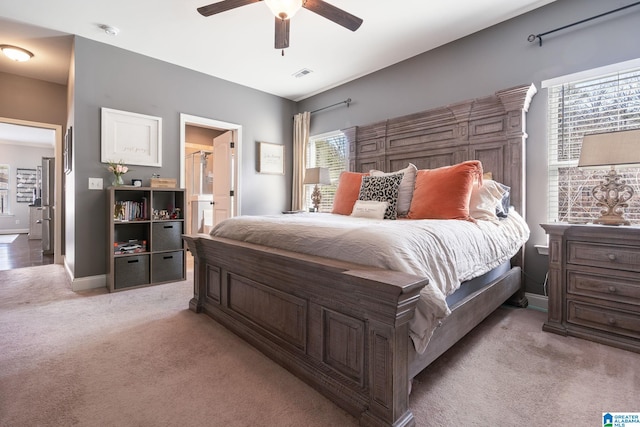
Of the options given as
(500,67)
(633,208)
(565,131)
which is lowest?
(633,208)

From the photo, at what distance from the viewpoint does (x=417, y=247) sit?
1.35m

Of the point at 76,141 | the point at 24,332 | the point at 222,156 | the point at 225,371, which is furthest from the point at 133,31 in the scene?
the point at 225,371

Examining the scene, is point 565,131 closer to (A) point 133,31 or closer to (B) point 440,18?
(B) point 440,18

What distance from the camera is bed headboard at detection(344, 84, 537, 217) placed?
270cm

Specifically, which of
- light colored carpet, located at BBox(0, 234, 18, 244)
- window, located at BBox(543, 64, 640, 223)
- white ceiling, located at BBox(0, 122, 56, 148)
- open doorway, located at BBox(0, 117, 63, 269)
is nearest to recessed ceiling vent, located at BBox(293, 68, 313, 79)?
window, located at BBox(543, 64, 640, 223)

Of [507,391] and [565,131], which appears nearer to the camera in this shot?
[507,391]

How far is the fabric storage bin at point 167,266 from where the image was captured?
338 cm

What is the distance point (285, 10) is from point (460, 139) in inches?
81.4

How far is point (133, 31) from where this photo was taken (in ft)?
10.1

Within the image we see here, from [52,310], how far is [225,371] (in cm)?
199

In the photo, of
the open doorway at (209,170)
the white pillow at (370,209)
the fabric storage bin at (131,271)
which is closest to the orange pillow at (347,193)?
the white pillow at (370,209)

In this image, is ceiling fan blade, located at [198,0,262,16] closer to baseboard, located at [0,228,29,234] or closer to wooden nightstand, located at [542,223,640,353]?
wooden nightstand, located at [542,223,640,353]

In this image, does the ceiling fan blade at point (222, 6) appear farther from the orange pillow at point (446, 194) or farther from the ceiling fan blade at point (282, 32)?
the orange pillow at point (446, 194)

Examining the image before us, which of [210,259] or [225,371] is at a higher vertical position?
[210,259]
